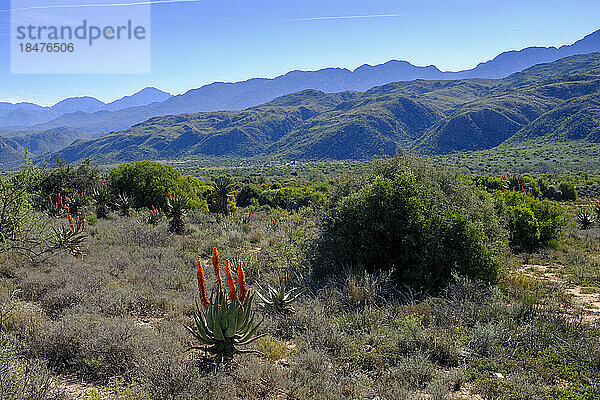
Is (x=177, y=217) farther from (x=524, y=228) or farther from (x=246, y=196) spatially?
(x=246, y=196)

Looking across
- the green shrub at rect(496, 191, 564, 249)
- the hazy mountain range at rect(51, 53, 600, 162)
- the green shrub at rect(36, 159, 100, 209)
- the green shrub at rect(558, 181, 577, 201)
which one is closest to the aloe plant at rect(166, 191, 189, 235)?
the green shrub at rect(36, 159, 100, 209)

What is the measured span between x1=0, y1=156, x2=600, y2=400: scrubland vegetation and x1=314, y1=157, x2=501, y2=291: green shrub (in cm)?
4

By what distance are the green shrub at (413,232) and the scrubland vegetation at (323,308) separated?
0.12ft

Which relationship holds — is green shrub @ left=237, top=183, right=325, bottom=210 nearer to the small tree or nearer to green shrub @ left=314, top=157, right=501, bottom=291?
the small tree

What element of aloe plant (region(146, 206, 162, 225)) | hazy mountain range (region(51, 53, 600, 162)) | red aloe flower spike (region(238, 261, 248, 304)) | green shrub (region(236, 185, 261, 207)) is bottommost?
green shrub (region(236, 185, 261, 207))

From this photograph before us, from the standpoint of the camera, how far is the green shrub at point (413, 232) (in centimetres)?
709

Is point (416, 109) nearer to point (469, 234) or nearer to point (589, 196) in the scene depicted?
point (589, 196)

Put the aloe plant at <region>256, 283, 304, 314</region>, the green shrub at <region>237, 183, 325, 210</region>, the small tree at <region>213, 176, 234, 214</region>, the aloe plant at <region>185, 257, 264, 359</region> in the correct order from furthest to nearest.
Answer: the green shrub at <region>237, 183, 325, 210</region> → the small tree at <region>213, 176, 234, 214</region> → the aloe plant at <region>256, 283, 304, 314</region> → the aloe plant at <region>185, 257, 264, 359</region>

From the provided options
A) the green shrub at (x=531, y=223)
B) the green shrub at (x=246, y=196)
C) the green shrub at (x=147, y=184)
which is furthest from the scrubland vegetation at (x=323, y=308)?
the green shrub at (x=246, y=196)

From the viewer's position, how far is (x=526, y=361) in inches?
173

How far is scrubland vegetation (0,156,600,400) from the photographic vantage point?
3943mm

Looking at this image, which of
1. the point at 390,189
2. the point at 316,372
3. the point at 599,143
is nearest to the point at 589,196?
the point at 390,189

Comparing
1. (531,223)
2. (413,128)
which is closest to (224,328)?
(531,223)

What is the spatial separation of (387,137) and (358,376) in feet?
401
